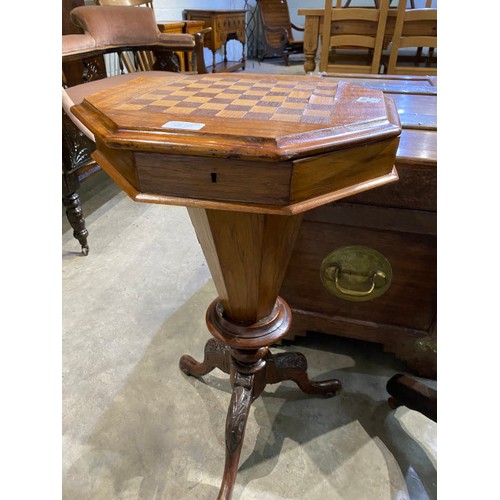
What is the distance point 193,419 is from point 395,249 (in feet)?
2.51

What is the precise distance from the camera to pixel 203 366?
1232mm

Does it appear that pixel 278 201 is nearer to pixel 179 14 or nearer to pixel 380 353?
pixel 380 353

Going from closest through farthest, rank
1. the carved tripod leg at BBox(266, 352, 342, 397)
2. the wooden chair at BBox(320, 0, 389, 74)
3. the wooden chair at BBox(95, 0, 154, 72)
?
the carved tripod leg at BBox(266, 352, 342, 397) → the wooden chair at BBox(320, 0, 389, 74) → the wooden chair at BBox(95, 0, 154, 72)

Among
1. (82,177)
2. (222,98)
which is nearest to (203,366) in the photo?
(222,98)

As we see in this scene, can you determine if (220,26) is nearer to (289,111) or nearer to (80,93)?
(80,93)

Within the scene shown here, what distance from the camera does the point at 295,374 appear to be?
1.16 m

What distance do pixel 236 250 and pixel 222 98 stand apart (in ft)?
0.92

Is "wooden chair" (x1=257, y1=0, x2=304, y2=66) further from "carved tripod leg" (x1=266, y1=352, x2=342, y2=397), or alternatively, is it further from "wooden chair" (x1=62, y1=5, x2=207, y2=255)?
"carved tripod leg" (x1=266, y1=352, x2=342, y2=397)

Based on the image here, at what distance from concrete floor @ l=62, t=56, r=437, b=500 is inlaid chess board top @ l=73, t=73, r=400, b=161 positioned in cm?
87

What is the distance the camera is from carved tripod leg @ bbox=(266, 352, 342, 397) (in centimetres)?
113

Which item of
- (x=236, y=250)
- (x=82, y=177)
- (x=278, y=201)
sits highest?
(x=278, y=201)

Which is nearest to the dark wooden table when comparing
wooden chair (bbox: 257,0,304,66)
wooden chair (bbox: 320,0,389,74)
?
wooden chair (bbox: 257,0,304,66)

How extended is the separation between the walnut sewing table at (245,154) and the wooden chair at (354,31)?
1.67m

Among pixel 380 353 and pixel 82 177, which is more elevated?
pixel 82 177
